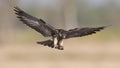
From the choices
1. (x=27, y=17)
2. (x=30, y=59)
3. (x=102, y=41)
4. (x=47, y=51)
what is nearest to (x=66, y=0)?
(x=102, y=41)

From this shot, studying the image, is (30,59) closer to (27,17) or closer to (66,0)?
(66,0)

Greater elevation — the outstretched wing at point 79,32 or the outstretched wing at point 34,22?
the outstretched wing at point 34,22

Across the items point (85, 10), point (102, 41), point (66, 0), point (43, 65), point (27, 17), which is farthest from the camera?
point (85, 10)

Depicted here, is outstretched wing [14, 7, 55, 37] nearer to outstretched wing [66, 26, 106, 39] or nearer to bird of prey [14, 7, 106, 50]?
bird of prey [14, 7, 106, 50]

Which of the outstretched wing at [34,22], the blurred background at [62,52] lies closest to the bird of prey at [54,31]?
the outstretched wing at [34,22]

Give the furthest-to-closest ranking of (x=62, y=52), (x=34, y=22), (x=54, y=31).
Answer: (x=62, y=52) < (x=34, y=22) < (x=54, y=31)

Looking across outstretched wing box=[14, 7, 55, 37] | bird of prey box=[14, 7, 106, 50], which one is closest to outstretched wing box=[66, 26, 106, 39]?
bird of prey box=[14, 7, 106, 50]

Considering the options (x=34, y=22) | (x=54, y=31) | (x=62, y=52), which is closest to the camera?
(x=54, y=31)

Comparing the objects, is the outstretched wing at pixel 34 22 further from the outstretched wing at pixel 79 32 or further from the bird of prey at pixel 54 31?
the outstretched wing at pixel 79 32

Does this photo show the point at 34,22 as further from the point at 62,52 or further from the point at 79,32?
the point at 62,52

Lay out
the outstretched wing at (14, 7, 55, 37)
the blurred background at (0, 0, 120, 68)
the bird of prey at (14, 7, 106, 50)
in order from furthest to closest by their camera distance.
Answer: the blurred background at (0, 0, 120, 68), the outstretched wing at (14, 7, 55, 37), the bird of prey at (14, 7, 106, 50)

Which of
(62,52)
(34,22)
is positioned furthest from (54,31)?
(62,52)
